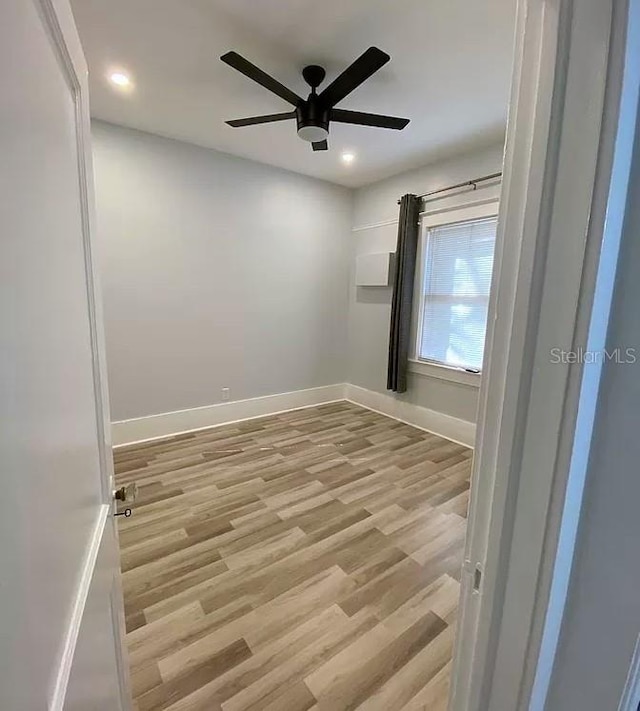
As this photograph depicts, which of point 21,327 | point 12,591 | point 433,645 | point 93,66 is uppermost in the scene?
point 93,66

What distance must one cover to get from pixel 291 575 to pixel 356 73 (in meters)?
2.65

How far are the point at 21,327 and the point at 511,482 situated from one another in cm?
76

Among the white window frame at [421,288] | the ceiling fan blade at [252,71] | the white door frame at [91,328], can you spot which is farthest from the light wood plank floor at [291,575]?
the ceiling fan blade at [252,71]

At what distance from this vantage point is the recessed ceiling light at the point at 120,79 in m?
2.26

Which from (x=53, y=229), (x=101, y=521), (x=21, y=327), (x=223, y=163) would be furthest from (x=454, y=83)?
(x=101, y=521)

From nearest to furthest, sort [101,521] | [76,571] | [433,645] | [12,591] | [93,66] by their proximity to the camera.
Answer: [12,591] < [76,571] < [101,521] < [433,645] < [93,66]

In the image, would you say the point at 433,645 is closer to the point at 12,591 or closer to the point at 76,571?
the point at 76,571

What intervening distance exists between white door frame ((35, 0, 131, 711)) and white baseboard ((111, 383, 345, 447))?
8.13 ft

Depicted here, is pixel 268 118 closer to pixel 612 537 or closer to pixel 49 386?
pixel 49 386

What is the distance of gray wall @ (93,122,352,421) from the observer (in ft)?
10.2

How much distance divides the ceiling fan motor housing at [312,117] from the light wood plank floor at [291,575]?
2486mm

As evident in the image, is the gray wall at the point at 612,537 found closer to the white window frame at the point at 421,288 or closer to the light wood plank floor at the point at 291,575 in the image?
the light wood plank floor at the point at 291,575

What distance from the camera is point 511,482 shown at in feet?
1.94

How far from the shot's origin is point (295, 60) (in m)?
2.11
